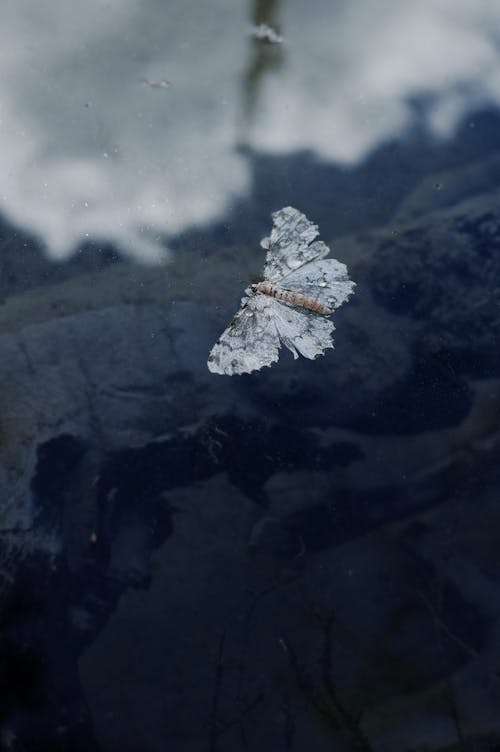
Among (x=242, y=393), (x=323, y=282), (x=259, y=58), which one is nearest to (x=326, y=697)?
(x=242, y=393)

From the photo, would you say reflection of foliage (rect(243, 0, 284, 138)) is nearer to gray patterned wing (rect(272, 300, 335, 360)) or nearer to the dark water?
the dark water

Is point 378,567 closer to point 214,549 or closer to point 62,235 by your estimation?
point 214,549

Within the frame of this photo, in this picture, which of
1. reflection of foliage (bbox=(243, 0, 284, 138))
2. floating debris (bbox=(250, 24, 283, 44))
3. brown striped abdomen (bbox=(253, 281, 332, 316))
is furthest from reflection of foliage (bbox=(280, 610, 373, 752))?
floating debris (bbox=(250, 24, 283, 44))

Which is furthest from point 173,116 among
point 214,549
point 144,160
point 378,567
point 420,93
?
point 378,567

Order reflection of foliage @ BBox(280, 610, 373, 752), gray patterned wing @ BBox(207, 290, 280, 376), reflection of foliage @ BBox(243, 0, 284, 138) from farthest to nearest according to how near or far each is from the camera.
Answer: reflection of foliage @ BBox(243, 0, 284, 138), gray patterned wing @ BBox(207, 290, 280, 376), reflection of foliage @ BBox(280, 610, 373, 752)

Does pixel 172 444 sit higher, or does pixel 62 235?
pixel 62 235

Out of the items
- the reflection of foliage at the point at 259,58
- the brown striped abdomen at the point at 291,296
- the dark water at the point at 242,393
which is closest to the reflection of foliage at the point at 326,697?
the dark water at the point at 242,393

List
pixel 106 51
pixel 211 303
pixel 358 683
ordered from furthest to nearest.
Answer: pixel 106 51
pixel 211 303
pixel 358 683
